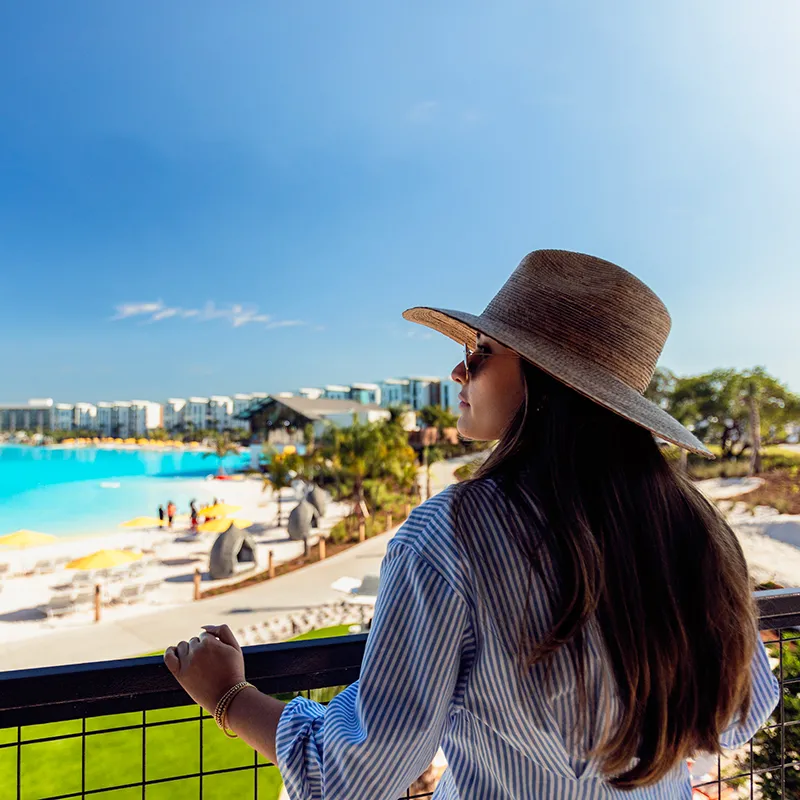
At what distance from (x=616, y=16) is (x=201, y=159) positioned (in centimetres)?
6054

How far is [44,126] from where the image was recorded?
216 feet

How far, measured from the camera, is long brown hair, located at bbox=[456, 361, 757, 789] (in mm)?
651

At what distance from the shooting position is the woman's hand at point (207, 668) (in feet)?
2.66

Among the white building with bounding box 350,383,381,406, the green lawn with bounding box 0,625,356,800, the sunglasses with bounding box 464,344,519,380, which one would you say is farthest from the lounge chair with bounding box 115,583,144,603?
the white building with bounding box 350,383,381,406

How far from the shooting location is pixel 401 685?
64 cm

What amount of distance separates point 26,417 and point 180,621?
89.3 metres

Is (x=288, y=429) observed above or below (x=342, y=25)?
below

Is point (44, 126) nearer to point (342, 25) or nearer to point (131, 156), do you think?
point (131, 156)

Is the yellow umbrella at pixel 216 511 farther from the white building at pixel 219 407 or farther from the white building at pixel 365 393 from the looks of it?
the white building at pixel 219 407

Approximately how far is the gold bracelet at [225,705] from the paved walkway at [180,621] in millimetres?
9843

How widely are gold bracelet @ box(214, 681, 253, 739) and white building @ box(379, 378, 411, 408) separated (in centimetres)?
8239

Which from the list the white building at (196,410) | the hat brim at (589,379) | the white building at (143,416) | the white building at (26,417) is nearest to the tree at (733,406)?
the hat brim at (589,379)

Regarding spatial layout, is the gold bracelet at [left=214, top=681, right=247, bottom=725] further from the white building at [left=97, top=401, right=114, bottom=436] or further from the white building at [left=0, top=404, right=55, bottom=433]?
the white building at [left=0, top=404, right=55, bottom=433]

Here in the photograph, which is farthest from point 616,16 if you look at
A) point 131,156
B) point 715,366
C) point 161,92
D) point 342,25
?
point 131,156
